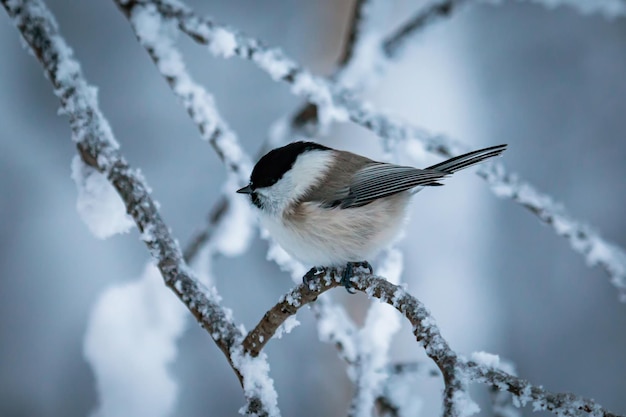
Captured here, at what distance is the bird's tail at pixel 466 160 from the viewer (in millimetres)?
1425

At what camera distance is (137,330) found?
184cm

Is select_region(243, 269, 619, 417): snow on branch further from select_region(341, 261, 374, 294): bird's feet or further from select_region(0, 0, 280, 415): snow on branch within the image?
select_region(341, 261, 374, 294): bird's feet

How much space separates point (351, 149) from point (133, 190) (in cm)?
214

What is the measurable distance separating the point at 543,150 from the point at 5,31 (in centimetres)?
285

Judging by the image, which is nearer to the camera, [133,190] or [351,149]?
[133,190]

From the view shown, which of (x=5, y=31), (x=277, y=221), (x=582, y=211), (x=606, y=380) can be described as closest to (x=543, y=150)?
(x=582, y=211)

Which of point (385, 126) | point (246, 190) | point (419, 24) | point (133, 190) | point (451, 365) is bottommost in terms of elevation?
point (451, 365)

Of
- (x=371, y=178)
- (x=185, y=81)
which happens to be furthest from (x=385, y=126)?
(x=185, y=81)

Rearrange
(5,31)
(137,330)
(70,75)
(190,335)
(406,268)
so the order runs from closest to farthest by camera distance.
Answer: (70,75)
(137,330)
(5,31)
(190,335)
(406,268)

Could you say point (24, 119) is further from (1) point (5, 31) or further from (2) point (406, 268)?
(2) point (406, 268)

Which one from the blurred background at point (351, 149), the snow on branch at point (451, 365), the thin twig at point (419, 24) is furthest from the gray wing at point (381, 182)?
the blurred background at point (351, 149)

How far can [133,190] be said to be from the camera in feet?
4.32

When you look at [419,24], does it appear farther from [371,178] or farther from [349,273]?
[349,273]

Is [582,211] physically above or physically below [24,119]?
above
